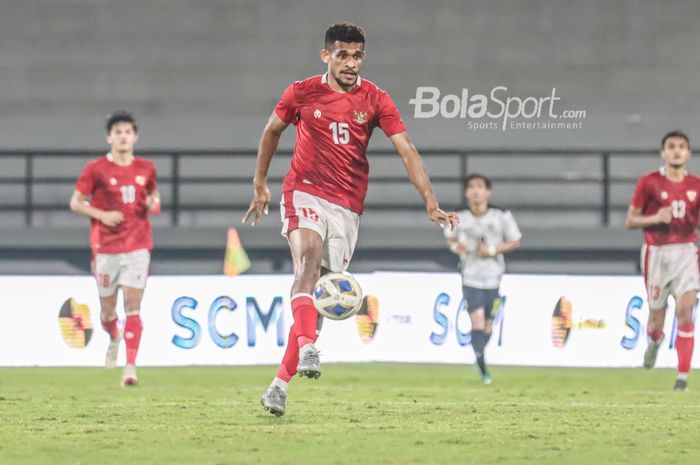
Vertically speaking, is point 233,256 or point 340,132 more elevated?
point 340,132

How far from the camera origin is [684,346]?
11.8 m

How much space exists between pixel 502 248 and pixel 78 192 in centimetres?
386

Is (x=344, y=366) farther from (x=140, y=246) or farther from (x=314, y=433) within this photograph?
(x=314, y=433)

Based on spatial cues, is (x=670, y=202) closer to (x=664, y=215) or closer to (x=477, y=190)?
(x=664, y=215)

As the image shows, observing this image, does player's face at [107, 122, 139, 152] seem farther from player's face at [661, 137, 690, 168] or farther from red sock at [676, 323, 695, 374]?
red sock at [676, 323, 695, 374]

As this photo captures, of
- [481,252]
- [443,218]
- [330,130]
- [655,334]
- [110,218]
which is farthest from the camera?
[481,252]

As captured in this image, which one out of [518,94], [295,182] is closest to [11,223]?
[518,94]

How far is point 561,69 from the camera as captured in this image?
21422 millimetres

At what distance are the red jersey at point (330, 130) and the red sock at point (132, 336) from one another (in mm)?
4110

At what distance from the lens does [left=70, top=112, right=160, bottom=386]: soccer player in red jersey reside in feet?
39.5

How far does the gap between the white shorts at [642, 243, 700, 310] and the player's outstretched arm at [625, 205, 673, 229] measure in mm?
299

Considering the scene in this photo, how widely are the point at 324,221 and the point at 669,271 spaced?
488 cm

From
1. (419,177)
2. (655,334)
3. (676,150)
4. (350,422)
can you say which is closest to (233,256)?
(655,334)

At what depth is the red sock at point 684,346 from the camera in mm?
11609
